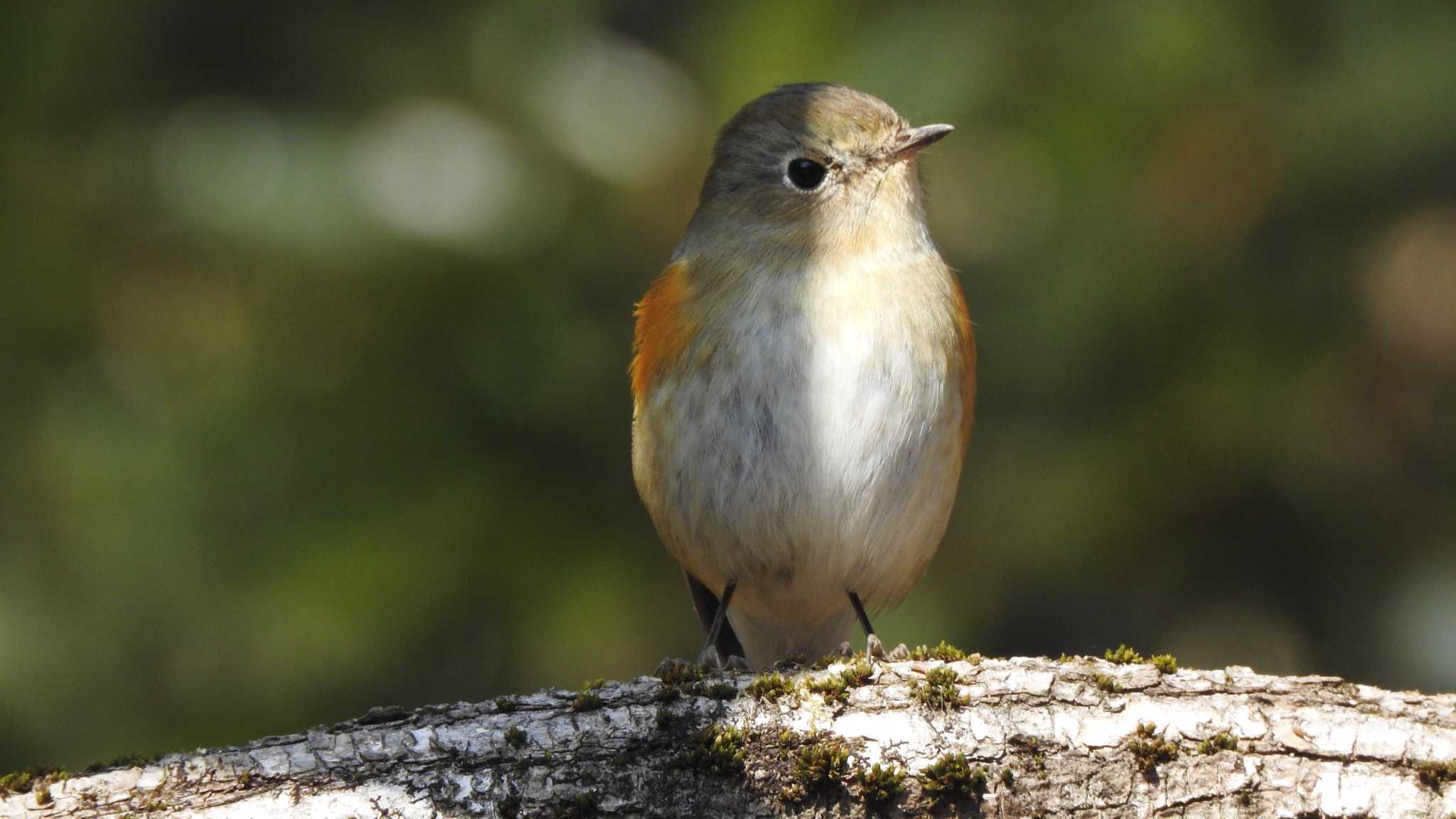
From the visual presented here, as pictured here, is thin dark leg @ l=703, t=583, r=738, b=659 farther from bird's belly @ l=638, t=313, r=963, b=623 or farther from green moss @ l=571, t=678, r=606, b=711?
green moss @ l=571, t=678, r=606, b=711

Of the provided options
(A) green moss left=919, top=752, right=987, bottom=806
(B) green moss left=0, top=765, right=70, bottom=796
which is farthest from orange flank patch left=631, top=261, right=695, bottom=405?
(B) green moss left=0, top=765, right=70, bottom=796

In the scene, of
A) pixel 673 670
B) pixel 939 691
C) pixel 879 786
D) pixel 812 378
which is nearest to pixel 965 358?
pixel 812 378

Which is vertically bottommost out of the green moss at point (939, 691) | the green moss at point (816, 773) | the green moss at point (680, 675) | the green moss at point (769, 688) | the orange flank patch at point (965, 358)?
the green moss at point (816, 773)

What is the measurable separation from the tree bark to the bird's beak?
6.32ft

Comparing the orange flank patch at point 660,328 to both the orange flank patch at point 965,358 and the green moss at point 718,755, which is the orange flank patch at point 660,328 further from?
the green moss at point 718,755

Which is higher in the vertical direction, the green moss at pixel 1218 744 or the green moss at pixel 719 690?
the green moss at pixel 719 690

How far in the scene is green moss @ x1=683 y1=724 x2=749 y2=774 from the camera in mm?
3223

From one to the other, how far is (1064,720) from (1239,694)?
42 centimetres

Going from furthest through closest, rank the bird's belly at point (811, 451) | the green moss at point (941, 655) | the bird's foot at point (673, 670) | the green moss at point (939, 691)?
1. the bird's belly at point (811, 451)
2. the green moss at point (941, 655)
3. the bird's foot at point (673, 670)
4. the green moss at point (939, 691)

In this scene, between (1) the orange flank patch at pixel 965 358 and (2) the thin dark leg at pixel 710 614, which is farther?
(2) the thin dark leg at pixel 710 614

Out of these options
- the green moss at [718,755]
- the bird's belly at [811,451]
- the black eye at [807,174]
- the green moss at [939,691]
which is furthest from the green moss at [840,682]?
the black eye at [807,174]

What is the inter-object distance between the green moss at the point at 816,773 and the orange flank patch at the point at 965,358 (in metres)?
1.53

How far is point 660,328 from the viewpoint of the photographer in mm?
4516

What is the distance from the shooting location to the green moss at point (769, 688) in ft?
11.0
